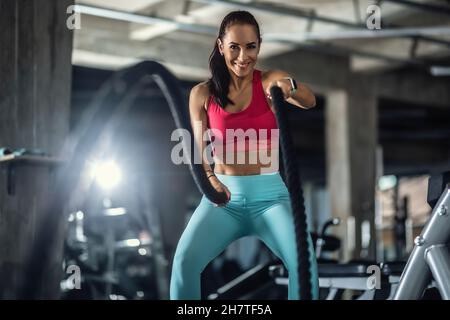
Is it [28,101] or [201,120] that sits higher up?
[28,101]

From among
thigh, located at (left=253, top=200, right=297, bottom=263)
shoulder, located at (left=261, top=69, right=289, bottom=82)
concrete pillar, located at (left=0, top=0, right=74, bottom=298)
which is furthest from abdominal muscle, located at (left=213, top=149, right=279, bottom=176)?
concrete pillar, located at (left=0, top=0, right=74, bottom=298)

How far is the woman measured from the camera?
2.30 metres

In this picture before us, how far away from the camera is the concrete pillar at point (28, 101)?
3.36 meters

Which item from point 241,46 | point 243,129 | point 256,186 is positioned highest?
point 241,46

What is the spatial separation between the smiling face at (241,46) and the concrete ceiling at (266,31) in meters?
4.86

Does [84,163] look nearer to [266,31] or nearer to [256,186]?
[256,186]

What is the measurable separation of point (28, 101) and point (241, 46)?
59.8 inches

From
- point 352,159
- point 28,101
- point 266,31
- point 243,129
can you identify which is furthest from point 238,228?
point 352,159

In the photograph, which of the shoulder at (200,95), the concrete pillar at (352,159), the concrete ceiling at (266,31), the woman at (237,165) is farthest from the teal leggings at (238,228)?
the concrete pillar at (352,159)

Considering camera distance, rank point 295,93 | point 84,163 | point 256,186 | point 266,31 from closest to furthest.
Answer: point 84,163, point 295,93, point 256,186, point 266,31

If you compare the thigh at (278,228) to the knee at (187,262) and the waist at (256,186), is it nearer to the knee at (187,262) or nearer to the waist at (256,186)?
the waist at (256,186)

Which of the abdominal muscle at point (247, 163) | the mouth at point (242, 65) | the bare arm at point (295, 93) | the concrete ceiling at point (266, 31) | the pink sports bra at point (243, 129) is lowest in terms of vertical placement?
the abdominal muscle at point (247, 163)

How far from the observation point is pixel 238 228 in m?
2.36

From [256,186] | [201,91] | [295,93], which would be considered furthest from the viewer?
[201,91]
